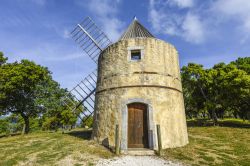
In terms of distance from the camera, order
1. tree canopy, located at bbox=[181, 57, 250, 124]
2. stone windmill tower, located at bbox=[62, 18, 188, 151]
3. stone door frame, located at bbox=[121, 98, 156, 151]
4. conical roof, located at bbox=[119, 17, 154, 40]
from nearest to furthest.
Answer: stone door frame, located at bbox=[121, 98, 156, 151], stone windmill tower, located at bbox=[62, 18, 188, 151], conical roof, located at bbox=[119, 17, 154, 40], tree canopy, located at bbox=[181, 57, 250, 124]

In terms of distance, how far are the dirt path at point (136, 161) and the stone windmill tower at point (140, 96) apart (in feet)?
4.02

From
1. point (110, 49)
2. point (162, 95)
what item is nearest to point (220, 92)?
point (162, 95)

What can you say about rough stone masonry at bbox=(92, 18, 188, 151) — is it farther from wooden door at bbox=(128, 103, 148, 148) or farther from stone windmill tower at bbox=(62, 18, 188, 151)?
wooden door at bbox=(128, 103, 148, 148)

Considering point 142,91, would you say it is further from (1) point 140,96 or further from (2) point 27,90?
(2) point 27,90

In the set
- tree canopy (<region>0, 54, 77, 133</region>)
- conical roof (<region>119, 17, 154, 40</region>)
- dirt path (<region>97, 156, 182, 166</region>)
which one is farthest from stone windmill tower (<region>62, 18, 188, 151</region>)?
tree canopy (<region>0, 54, 77, 133</region>)

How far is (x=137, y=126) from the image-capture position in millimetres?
9789

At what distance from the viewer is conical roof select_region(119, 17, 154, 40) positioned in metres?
12.6

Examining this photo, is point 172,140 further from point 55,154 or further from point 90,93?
point 90,93

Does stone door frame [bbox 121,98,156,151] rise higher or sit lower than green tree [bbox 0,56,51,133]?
lower

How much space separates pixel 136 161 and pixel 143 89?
3.94 meters

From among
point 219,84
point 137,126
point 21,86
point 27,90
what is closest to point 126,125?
point 137,126

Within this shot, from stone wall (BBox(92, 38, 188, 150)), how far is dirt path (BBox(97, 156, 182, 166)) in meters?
1.26

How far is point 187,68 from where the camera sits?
2270 cm

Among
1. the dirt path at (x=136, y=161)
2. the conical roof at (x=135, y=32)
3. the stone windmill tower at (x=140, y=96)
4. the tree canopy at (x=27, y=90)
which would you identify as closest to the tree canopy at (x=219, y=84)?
the stone windmill tower at (x=140, y=96)
